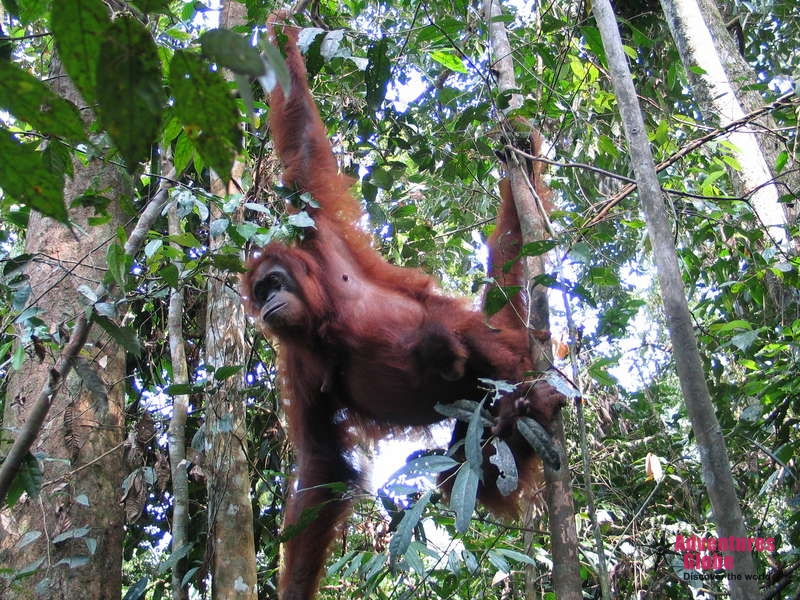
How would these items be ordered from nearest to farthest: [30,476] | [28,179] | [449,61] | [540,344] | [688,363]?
1. [28,179]
2. [688,363]
3. [30,476]
4. [540,344]
5. [449,61]

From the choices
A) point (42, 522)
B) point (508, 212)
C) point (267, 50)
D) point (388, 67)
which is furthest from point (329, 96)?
point (267, 50)

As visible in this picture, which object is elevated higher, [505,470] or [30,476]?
[30,476]

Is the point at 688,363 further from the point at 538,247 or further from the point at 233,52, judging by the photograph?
the point at 233,52

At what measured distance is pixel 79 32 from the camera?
748mm

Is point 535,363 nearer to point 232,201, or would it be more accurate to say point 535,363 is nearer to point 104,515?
point 232,201

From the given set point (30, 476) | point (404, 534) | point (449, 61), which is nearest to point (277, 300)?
point (449, 61)

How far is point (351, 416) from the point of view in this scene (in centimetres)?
364

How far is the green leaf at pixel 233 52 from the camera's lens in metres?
0.67

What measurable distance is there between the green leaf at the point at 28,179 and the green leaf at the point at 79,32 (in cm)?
14

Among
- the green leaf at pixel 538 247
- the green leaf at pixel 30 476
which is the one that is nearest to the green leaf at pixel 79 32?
the green leaf at pixel 30 476

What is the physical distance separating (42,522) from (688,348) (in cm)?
274

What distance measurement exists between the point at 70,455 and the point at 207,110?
2.80 meters

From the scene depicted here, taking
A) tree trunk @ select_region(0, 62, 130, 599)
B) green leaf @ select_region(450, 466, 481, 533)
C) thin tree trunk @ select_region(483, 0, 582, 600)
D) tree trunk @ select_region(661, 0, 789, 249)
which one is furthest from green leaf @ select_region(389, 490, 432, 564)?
tree trunk @ select_region(661, 0, 789, 249)

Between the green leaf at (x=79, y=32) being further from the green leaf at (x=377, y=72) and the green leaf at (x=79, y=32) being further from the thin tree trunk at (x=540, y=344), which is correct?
the green leaf at (x=377, y=72)
